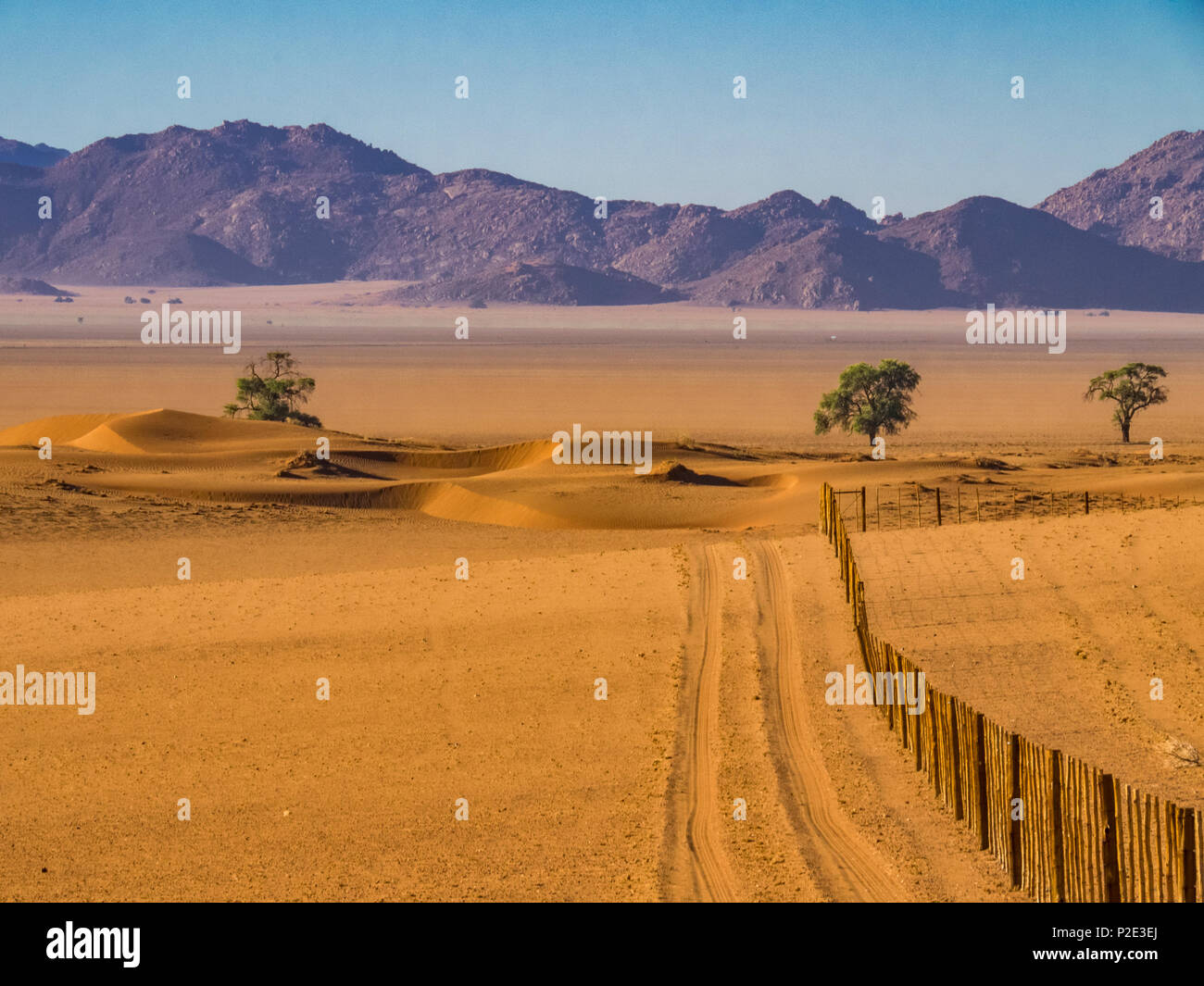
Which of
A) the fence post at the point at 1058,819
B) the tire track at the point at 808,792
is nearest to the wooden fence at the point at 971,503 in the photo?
the tire track at the point at 808,792

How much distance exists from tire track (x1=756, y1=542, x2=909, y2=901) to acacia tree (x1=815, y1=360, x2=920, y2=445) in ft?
129

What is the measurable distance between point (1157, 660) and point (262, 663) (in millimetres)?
10810

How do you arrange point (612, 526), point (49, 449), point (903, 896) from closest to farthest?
1. point (903, 896)
2. point (612, 526)
3. point (49, 449)

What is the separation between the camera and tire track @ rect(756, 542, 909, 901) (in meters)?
9.13

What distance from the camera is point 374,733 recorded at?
45.6 feet

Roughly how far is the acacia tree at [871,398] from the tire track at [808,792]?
39.4 metres

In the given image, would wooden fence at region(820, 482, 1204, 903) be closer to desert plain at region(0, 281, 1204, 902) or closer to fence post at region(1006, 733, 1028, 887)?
fence post at region(1006, 733, 1028, 887)

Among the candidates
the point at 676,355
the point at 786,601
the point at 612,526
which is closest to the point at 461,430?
the point at 612,526

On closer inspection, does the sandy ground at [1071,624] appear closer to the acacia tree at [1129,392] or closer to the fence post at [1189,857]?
the fence post at [1189,857]

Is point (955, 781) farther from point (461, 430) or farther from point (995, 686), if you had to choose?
point (461, 430)

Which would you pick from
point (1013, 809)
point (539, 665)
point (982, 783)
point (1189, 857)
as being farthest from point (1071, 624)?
point (1189, 857)

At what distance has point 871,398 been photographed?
188 feet

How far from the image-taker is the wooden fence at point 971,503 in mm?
31156

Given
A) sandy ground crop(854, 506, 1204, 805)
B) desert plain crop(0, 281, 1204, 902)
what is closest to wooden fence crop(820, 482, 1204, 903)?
desert plain crop(0, 281, 1204, 902)
